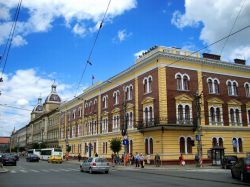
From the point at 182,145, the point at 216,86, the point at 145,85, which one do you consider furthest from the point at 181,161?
the point at 216,86

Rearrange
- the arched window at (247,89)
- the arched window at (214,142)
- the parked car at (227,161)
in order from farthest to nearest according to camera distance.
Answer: the arched window at (247,89) < the arched window at (214,142) < the parked car at (227,161)

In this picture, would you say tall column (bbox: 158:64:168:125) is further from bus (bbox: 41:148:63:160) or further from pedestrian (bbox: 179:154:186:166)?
bus (bbox: 41:148:63:160)

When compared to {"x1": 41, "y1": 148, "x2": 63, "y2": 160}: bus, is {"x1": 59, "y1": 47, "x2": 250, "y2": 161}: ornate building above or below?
above

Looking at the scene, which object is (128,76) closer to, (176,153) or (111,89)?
(111,89)

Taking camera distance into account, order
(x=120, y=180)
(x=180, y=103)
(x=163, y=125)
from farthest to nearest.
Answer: (x=180, y=103) → (x=163, y=125) → (x=120, y=180)

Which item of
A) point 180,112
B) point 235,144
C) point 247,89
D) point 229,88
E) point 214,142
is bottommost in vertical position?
point 235,144

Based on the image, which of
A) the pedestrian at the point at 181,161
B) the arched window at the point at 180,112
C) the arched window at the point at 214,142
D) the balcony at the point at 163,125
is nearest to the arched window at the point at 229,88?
the arched window at the point at 214,142

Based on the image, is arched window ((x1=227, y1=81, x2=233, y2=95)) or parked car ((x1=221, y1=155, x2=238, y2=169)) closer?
parked car ((x1=221, y1=155, x2=238, y2=169))

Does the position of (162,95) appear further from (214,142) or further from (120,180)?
(120,180)

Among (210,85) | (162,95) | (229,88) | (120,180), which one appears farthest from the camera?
(229,88)

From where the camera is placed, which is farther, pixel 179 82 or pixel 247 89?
pixel 247 89

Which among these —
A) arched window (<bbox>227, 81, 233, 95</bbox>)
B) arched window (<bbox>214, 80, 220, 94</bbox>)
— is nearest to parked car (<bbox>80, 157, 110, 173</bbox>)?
arched window (<bbox>214, 80, 220, 94</bbox>)

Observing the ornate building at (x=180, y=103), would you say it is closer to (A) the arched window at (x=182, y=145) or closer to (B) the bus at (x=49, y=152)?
(A) the arched window at (x=182, y=145)

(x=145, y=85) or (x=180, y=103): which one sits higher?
(x=145, y=85)
